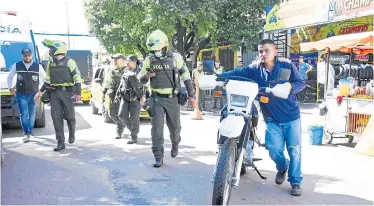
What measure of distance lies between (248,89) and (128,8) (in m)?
14.3

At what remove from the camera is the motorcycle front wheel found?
3.90 m

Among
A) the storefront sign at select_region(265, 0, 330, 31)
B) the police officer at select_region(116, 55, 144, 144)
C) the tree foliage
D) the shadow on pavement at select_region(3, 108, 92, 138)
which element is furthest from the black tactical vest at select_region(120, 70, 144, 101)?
the tree foliage

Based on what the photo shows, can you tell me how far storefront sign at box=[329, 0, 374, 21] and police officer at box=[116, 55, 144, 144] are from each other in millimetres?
6241

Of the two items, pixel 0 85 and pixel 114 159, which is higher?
pixel 0 85

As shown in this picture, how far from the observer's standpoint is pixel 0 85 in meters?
9.05

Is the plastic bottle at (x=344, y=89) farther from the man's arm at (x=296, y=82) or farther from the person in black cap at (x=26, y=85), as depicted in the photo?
the person in black cap at (x=26, y=85)

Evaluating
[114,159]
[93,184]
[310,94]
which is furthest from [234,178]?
[310,94]

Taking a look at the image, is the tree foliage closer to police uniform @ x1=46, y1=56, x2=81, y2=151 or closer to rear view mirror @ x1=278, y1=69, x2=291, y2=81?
police uniform @ x1=46, y1=56, x2=81, y2=151

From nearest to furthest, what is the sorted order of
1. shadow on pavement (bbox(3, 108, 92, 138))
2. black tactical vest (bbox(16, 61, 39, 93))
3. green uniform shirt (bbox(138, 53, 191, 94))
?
green uniform shirt (bbox(138, 53, 191, 94))
black tactical vest (bbox(16, 61, 39, 93))
shadow on pavement (bbox(3, 108, 92, 138))

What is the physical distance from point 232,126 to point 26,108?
5621 millimetres

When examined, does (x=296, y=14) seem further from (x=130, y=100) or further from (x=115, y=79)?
→ (x=130, y=100)

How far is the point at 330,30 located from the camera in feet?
56.9

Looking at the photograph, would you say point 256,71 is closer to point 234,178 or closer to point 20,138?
point 234,178

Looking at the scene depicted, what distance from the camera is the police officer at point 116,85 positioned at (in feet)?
28.3
